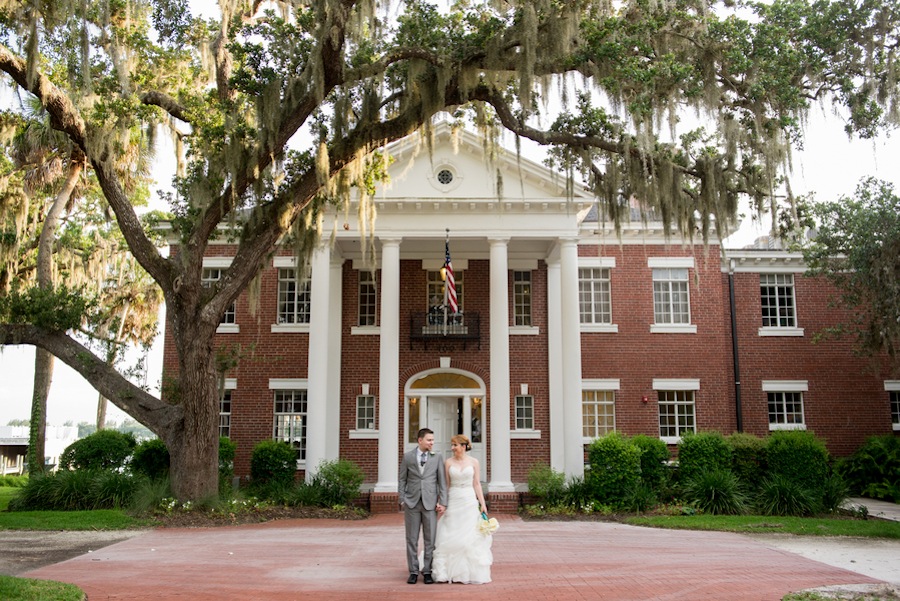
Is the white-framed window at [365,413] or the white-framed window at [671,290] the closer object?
the white-framed window at [365,413]

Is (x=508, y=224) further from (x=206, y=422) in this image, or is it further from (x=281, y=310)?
(x=206, y=422)

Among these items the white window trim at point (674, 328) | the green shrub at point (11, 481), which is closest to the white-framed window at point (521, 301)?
the white window trim at point (674, 328)

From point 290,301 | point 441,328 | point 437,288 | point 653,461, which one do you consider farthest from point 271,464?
point 653,461

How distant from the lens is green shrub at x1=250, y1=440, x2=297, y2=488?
18.0 m

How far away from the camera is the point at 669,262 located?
20.7 meters

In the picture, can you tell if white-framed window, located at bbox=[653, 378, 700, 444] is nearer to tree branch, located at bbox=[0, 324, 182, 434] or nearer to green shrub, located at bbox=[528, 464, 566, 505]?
green shrub, located at bbox=[528, 464, 566, 505]

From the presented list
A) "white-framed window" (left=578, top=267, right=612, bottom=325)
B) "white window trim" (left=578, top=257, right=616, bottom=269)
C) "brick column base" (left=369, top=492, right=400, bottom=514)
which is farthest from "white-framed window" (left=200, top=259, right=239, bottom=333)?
"white window trim" (left=578, top=257, right=616, bottom=269)

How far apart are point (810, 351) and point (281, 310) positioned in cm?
1402

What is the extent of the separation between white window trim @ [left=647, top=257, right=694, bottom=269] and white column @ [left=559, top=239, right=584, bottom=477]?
A: 358 cm

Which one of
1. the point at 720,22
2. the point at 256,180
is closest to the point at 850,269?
the point at 720,22

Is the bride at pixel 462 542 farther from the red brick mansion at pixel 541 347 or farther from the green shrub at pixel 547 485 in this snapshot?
the red brick mansion at pixel 541 347

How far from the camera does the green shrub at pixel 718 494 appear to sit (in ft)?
50.2

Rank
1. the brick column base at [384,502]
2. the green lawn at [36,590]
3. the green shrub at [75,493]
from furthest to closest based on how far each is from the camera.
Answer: the brick column base at [384,502], the green shrub at [75,493], the green lawn at [36,590]

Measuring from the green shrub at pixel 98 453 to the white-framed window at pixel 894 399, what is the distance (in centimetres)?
1935
